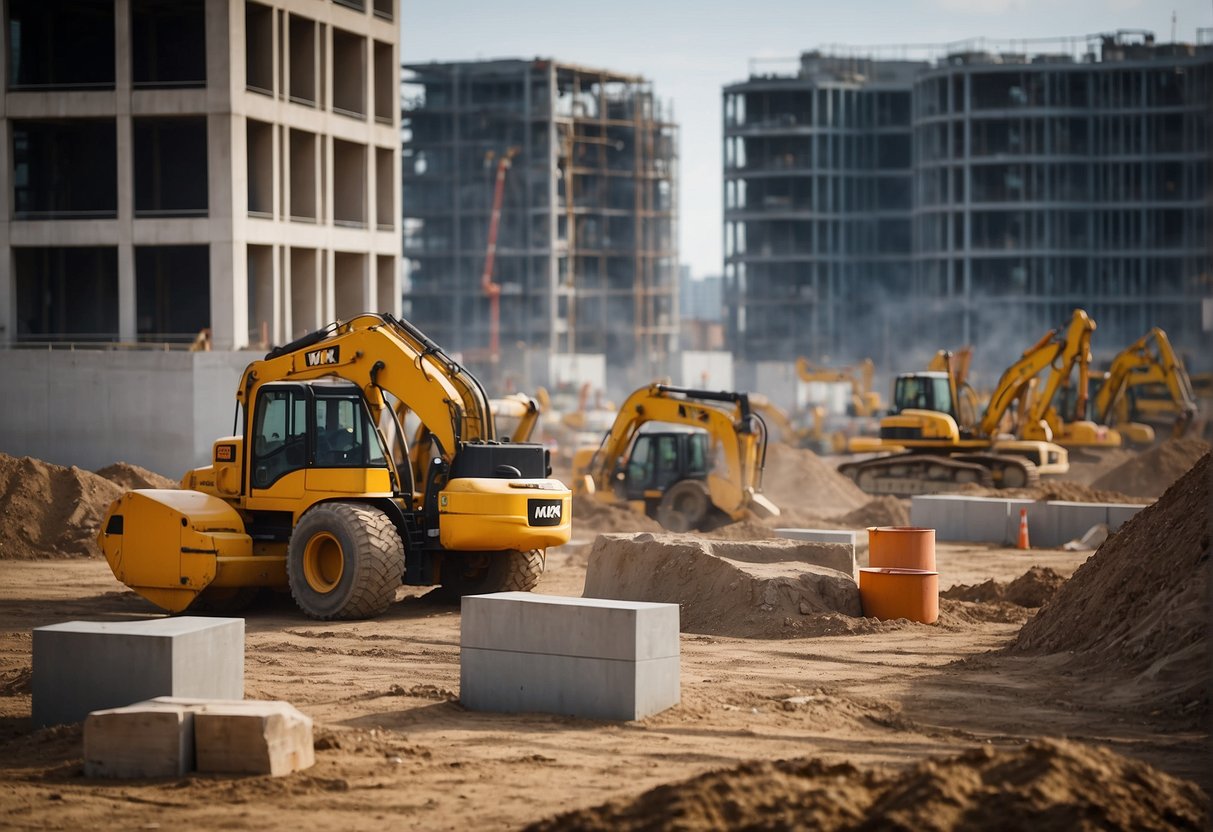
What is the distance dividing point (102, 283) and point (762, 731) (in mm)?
36938

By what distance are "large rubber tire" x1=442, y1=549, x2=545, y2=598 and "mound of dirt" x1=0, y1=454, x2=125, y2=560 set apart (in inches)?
356

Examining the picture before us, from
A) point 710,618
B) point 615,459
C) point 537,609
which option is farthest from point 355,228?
point 537,609

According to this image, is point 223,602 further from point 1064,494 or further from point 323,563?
point 1064,494

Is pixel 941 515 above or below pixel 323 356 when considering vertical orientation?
below

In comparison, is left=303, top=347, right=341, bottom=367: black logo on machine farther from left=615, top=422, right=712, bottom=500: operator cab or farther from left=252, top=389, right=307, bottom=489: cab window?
left=615, top=422, right=712, bottom=500: operator cab

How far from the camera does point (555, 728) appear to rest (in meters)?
11.6

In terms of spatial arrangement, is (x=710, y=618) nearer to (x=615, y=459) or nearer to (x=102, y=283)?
(x=615, y=459)

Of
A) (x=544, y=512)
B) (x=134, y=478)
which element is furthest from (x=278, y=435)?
(x=134, y=478)

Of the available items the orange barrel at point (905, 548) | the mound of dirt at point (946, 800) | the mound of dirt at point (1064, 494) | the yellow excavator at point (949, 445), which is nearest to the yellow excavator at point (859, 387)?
the yellow excavator at point (949, 445)

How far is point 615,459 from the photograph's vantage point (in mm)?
28406

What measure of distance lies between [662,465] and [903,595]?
11.8 metres

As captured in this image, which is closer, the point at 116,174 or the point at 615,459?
the point at 615,459

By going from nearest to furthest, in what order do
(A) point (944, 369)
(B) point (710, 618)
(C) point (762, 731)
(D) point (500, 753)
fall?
(D) point (500, 753), (C) point (762, 731), (B) point (710, 618), (A) point (944, 369)

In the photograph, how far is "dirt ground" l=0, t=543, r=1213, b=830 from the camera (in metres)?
9.58
